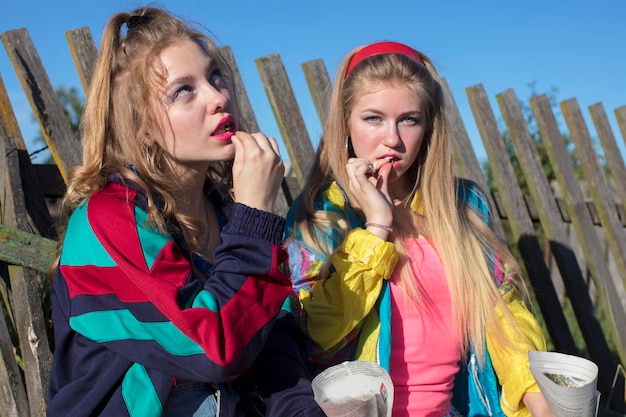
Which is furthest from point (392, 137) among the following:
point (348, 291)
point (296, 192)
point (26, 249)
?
point (26, 249)

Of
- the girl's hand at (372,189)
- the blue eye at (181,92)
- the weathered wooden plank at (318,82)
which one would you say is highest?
the weathered wooden plank at (318,82)

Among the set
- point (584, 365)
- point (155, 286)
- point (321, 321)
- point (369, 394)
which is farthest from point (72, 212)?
point (584, 365)

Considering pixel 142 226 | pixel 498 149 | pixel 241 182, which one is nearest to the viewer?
pixel 142 226

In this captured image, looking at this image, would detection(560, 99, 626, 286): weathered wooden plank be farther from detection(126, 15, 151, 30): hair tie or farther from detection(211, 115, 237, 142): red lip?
detection(126, 15, 151, 30): hair tie

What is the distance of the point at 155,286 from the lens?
5.79 ft

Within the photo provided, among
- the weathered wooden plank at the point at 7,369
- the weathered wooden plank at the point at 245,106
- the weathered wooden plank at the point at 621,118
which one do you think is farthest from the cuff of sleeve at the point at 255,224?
the weathered wooden plank at the point at 621,118

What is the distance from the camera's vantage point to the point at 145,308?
1.77 m

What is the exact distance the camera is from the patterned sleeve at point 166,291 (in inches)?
68.6

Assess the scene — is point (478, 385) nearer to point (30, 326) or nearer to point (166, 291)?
point (166, 291)

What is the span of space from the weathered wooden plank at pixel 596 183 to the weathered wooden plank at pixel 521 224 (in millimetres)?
614

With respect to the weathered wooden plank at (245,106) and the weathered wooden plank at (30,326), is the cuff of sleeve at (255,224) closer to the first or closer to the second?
the weathered wooden plank at (30,326)

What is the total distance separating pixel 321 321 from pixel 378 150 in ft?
2.09

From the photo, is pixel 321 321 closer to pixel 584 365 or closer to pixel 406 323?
pixel 406 323

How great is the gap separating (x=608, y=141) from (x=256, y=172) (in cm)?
330
